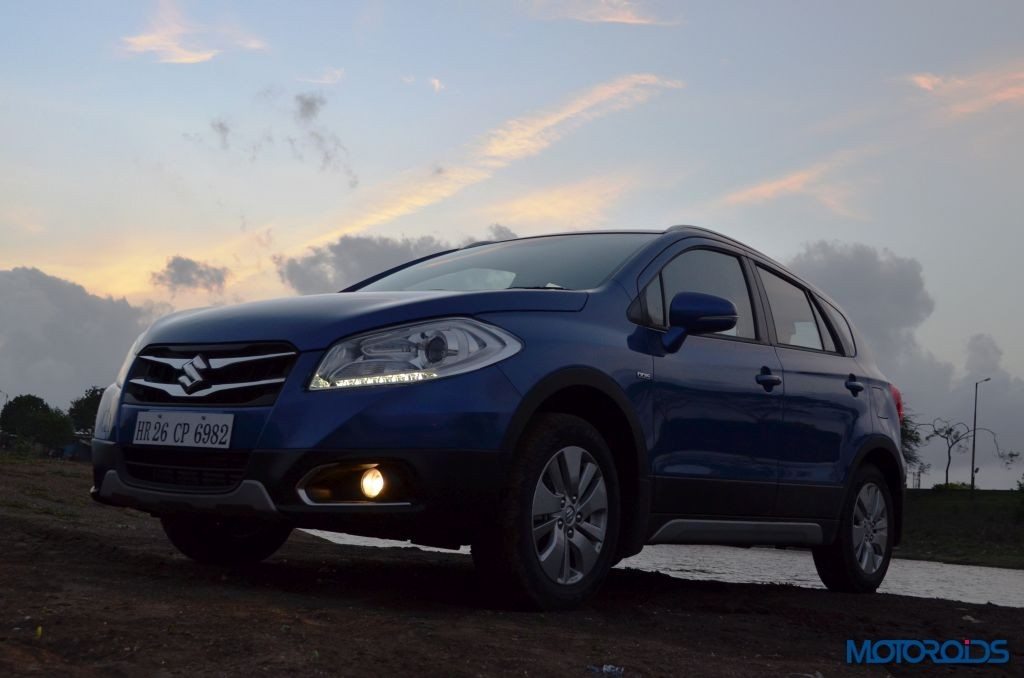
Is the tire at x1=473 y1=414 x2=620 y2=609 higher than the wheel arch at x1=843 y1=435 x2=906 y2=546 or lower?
lower

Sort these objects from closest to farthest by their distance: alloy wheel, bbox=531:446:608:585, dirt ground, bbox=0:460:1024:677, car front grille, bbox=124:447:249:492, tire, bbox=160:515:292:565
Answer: dirt ground, bbox=0:460:1024:677
car front grille, bbox=124:447:249:492
alloy wheel, bbox=531:446:608:585
tire, bbox=160:515:292:565

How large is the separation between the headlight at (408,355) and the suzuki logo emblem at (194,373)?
545 mm

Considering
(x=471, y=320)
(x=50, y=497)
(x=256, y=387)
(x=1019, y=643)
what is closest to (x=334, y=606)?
(x=256, y=387)

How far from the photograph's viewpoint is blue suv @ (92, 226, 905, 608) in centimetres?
444

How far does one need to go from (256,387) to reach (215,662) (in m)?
1.50

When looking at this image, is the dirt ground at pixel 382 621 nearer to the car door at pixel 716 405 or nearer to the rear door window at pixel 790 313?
the car door at pixel 716 405

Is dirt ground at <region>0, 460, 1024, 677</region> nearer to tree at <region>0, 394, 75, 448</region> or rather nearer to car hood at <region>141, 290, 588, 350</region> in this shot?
car hood at <region>141, 290, 588, 350</region>

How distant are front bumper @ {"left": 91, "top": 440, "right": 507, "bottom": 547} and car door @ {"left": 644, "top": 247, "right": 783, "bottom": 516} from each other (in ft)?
3.93

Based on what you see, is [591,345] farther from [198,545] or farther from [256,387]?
[198,545]

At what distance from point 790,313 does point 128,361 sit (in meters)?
3.77

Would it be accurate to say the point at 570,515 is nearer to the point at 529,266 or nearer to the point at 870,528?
the point at 529,266

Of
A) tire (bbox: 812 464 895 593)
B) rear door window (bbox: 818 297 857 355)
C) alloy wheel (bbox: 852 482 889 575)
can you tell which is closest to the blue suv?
tire (bbox: 812 464 895 593)

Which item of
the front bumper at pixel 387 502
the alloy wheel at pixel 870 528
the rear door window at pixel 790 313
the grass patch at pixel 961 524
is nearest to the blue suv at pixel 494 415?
the front bumper at pixel 387 502

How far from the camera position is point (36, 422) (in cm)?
12144
